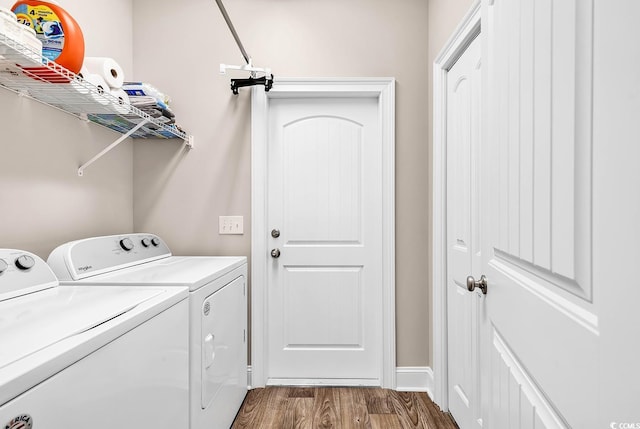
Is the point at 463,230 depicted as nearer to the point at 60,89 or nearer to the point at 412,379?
the point at 412,379

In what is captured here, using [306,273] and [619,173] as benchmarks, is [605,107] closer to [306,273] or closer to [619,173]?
[619,173]

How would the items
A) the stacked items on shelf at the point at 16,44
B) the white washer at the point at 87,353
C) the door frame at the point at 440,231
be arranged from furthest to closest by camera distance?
the door frame at the point at 440,231, the stacked items on shelf at the point at 16,44, the white washer at the point at 87,353

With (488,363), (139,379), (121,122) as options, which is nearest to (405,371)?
(488,363)

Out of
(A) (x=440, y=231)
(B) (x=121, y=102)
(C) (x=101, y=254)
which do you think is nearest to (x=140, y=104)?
(B) (x=121, y=102)

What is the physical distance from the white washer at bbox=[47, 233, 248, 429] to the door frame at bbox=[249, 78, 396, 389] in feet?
0.43

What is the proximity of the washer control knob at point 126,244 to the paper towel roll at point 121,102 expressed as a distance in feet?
2.10

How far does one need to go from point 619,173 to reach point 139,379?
1132mm

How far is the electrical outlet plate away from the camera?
213 centimetres

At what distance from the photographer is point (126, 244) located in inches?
66.2

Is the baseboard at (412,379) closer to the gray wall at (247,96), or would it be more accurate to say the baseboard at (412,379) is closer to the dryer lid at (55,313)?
the gray wall at (247,96)

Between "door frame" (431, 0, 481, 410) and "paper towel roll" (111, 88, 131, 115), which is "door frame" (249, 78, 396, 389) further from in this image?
"paper towel roll" (111, 88, 131, 115)

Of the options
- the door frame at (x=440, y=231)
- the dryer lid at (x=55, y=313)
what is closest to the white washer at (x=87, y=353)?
the dryer lid at (x=55, y=313)

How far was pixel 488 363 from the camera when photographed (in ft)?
3.06

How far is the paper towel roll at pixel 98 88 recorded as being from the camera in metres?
1.33
